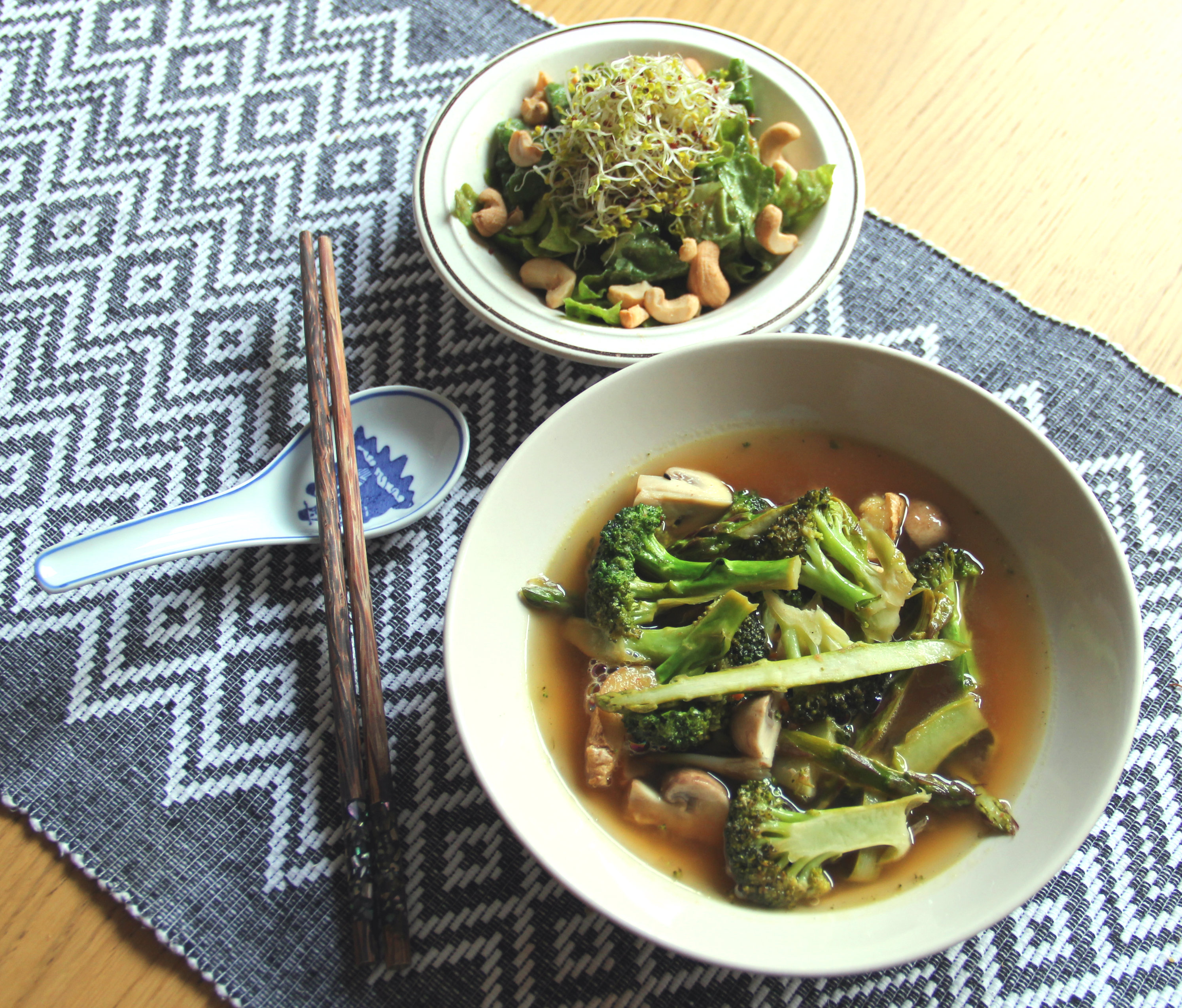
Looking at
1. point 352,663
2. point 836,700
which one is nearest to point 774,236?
point 836,700

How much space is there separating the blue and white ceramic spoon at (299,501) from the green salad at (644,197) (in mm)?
340

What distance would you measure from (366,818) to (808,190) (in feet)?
4.43

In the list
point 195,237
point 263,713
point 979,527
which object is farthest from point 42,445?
point 979,527

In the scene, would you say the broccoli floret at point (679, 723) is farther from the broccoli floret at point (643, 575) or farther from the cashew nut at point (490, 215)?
the cashew nut at point (490, 215)

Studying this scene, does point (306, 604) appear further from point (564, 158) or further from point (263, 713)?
point (564, 158)

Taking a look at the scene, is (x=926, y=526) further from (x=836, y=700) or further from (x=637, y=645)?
(x=637, y=645)

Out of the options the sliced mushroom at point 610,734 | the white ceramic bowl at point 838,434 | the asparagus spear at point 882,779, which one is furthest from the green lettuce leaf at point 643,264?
the asparagus spear at point 882,779

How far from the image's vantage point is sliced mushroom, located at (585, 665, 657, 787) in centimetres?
128

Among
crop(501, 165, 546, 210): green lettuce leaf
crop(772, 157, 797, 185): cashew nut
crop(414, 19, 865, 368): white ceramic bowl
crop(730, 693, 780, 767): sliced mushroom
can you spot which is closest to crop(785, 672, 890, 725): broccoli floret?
crop(730, 693, 780, 767): sliced mushroom

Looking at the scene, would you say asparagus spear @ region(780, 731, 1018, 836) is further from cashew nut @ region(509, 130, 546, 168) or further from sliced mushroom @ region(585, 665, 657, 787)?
cashew nut @ region(509, 130, 546, 168)

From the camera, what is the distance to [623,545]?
52.5 inches

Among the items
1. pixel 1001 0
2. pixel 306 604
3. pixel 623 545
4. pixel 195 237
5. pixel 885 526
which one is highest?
pixel 1001 0

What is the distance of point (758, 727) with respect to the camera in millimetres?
1225

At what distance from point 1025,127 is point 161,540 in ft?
6.30
